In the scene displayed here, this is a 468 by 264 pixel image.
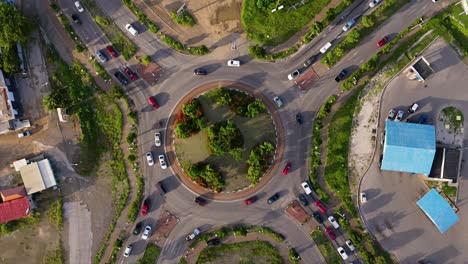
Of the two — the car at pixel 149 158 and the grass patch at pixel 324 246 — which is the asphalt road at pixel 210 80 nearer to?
the car at pixel 149 158

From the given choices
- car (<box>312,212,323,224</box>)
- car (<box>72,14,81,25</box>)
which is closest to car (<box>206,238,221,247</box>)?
car (<box>312,212,323,224</box>)

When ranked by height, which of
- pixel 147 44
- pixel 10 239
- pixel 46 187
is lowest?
pixel 10 239

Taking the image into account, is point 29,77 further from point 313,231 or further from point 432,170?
point 432,170

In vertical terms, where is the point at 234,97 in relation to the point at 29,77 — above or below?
below

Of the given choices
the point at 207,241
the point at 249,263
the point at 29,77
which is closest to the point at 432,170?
the point at 249,263

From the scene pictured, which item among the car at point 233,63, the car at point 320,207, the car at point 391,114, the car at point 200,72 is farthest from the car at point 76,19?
the car at point 391,114

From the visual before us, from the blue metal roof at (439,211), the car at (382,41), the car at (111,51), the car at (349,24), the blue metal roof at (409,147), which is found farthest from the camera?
the car at (382,41)

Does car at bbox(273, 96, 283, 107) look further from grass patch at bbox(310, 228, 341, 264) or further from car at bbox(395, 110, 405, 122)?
grass patch at bbox(310, 228, 341, 264)

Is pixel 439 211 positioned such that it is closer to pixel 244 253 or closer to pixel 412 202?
pixel 412 202
